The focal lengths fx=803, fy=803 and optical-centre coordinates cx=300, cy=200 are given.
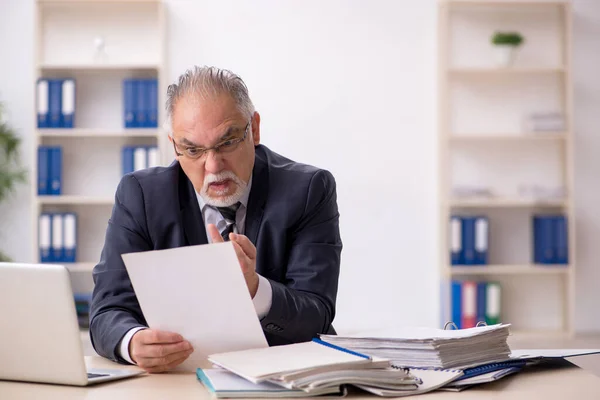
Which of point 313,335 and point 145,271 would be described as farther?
point 313,335

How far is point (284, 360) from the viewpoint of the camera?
4.30 feet

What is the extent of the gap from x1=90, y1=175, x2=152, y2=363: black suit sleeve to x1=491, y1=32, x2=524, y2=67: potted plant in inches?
134

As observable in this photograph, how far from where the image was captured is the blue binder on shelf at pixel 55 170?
4801 mm

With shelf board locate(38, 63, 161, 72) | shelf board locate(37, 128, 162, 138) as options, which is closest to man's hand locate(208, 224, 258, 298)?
shelf board locate(37, 128, 162, 138)

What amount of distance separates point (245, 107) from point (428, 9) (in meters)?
3.40

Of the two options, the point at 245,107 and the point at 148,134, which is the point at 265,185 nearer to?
the point at 245,107

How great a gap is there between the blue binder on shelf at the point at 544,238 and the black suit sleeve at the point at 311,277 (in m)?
3.07

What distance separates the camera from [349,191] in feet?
16.7

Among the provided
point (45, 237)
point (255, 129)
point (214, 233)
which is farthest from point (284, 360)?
point (45, 237)

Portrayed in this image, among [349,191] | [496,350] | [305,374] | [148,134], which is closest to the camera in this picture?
[305,374]

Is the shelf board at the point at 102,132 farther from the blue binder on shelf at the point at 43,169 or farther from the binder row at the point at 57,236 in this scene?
the binder row at the point at 57,236

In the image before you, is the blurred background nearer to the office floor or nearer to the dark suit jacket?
the office floor

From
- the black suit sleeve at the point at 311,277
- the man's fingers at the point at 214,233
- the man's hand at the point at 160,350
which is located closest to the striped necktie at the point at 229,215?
the black suit sleeve at the point at 311,277

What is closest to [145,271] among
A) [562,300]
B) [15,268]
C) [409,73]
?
[15,268]
